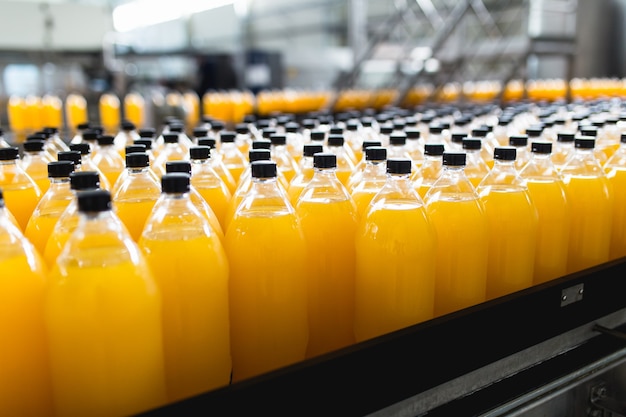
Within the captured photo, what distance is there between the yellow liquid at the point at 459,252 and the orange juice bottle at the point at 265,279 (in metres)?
0.32

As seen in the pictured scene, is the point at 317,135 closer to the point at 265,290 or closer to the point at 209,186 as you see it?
the point at 209,186

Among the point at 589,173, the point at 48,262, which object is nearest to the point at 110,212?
the point at 48,262

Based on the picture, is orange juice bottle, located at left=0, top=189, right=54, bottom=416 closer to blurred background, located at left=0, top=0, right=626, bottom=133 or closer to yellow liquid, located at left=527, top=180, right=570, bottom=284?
yellow liquid, located at left=527, top=180, right=570, bottom=284

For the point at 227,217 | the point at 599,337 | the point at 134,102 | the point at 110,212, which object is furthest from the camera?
the point at 134,102

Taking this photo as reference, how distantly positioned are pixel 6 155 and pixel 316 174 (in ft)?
2.29

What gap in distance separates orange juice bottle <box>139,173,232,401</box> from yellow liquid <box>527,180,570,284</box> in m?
0.82

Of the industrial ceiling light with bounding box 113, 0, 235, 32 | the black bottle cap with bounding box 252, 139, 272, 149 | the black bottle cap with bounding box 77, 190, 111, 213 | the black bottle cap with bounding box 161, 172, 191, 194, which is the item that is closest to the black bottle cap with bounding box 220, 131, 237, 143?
the black bottle cap with bounding box 252, 139, 272, 149

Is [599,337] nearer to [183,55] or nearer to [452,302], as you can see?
[452,302]

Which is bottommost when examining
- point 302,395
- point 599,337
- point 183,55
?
point 599,337

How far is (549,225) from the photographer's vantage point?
136 centimetres

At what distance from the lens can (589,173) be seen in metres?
1.47

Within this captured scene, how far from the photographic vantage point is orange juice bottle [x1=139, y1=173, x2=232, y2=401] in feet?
3.04

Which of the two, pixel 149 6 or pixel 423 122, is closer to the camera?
pixel 423 122

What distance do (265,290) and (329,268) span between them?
20 centimetres
